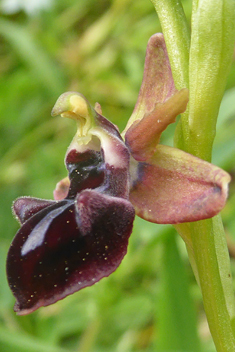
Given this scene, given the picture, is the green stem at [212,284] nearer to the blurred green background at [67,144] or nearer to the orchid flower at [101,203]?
the orchid flower at [101,203]

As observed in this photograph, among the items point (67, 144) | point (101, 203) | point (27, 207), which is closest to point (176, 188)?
point (101, 203)

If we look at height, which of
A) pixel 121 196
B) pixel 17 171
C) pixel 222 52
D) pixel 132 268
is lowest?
pixel 132 268

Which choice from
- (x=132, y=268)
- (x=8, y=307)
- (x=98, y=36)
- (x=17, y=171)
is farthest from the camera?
(x=98, y=36)

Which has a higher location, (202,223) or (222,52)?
(222,52)

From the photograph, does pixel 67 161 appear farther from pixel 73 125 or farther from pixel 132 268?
pixel 73 125

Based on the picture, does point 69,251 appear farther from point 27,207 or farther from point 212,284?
point 212,284

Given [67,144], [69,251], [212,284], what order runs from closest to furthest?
[69,251], [212,284], [67,144]

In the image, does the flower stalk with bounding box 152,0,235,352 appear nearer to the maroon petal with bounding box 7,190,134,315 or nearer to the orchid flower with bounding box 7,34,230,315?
the orchid flower with bounding box 7,34,230,315

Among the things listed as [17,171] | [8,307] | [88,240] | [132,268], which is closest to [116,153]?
[88,240]
